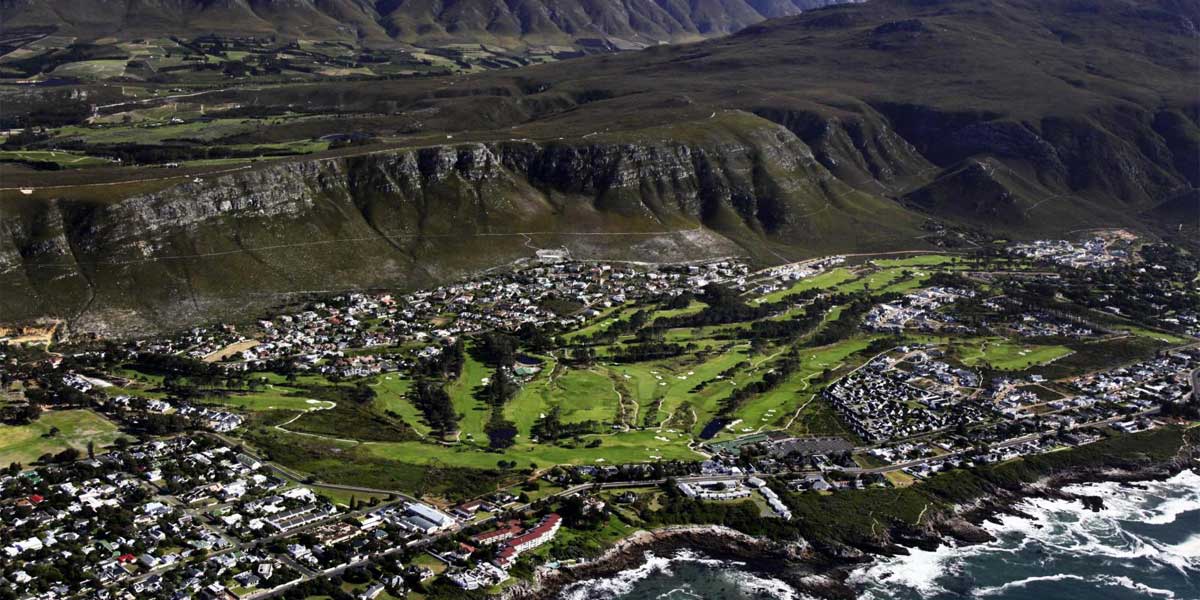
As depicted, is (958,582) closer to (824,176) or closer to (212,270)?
(212,270)

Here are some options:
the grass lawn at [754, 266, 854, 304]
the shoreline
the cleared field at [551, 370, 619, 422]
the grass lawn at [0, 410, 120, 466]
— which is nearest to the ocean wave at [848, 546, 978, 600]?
the shoreline

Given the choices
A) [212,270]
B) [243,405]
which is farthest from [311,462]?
[212,270]

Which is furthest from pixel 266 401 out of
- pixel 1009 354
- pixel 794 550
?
pixel 1009 354

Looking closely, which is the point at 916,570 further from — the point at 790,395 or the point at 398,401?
the point at 398,401

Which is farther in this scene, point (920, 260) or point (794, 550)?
point (920, 260)

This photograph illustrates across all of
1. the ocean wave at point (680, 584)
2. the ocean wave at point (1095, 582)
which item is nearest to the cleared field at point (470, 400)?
the ocean wave at point (680, 584)

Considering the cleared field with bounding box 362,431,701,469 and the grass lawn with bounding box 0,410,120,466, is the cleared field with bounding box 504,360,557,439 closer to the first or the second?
the cleared field with bounding box 362,431,701,469
